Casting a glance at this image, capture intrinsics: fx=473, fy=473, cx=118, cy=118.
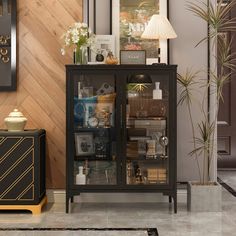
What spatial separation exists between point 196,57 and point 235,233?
200cm

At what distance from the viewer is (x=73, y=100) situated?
463 centimetres

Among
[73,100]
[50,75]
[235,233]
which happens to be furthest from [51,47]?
[235,233]

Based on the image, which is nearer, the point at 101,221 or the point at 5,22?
the point at 101,221

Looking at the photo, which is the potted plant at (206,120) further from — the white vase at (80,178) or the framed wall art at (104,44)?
the white vase at (80,178)

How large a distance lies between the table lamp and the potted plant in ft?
1.25

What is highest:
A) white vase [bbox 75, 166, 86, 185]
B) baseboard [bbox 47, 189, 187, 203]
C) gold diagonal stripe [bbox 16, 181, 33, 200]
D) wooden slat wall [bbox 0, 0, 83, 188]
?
wooden slat wall [bbox 0, 0, 83, 188]

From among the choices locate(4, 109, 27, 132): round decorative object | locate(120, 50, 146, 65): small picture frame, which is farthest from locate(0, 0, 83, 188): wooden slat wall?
locate(120, 50, 146, 65): small picture frame

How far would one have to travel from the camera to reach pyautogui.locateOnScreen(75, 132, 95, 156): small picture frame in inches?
185

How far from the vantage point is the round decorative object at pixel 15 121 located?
187 inches

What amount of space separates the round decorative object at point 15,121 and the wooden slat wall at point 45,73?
0.31 m

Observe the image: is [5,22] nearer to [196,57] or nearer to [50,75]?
[50,75]

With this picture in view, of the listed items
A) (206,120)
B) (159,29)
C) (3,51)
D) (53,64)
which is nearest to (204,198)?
(206,120)

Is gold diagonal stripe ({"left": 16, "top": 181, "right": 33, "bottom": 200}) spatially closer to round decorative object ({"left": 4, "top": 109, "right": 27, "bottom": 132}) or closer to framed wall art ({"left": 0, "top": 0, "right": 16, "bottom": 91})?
round decorative object ({"left": 4, "top": 109, "right": 27, "bottom": 132})

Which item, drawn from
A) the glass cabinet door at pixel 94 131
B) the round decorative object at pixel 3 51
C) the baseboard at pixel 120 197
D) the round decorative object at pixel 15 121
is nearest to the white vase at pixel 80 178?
the glass cabinet door at pixel 94 131
